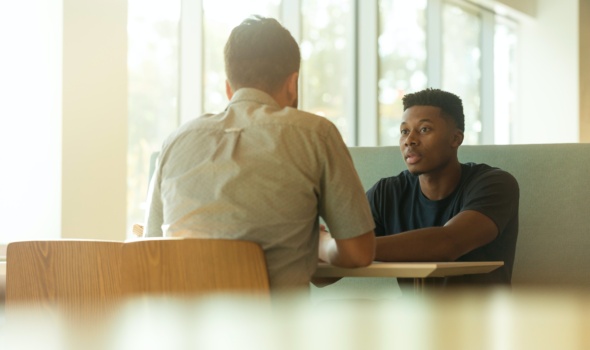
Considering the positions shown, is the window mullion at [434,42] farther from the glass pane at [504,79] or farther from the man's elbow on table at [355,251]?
the man's elbow on table at [355,251]

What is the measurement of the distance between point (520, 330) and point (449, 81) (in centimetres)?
892

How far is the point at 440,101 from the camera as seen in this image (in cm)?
272

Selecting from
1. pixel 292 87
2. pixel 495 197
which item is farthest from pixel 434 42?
pixel 292 87

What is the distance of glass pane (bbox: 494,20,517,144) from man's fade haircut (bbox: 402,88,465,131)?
23.0 ft

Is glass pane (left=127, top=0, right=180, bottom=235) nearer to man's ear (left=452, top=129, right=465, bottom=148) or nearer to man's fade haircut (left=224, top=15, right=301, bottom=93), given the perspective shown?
man's ear (left=452, top=129, right=465, bottom=148)

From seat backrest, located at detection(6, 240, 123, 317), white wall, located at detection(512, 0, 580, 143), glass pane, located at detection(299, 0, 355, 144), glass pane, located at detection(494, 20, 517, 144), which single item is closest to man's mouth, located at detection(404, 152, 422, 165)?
seat backrest, located at detection(6, 240, 123, 317)

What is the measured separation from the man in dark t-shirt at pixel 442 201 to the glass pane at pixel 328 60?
4366mm

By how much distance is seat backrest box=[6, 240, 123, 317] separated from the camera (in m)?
1.31

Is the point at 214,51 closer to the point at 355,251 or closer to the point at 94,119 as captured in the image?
the point at 94,119

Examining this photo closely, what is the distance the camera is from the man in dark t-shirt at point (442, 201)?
212cm

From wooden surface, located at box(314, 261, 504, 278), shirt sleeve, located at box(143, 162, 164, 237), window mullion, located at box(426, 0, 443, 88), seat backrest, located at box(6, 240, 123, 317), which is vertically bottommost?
wooden surface, located at box(314, 261, 504, 278)

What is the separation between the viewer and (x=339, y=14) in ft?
24.9

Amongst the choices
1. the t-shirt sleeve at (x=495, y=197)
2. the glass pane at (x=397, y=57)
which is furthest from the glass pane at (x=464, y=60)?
the t-shirt sleeve at (x=495, y=197)

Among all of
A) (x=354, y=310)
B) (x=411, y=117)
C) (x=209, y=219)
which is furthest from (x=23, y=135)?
(x=354, y=310)
